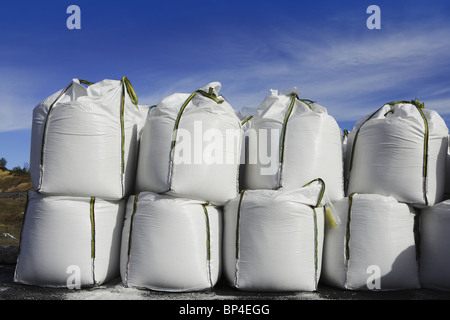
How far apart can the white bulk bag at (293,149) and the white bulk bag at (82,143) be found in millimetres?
945

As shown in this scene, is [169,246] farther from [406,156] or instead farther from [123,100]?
[406,156]

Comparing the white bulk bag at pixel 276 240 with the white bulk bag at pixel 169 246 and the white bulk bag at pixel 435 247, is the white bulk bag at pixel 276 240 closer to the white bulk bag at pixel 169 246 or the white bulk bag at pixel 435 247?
the white bulk bag at pixel 169 246

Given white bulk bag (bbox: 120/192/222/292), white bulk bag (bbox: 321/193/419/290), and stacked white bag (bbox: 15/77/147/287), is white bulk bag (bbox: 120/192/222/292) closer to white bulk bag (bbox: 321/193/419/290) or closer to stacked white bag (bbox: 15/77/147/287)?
stacked white bag (bbox: 15/77/147/287)

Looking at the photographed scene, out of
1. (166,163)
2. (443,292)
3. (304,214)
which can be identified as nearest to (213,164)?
(166,163)

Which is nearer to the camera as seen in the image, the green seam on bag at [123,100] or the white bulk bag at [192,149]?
the white bulk bag at [192,149]

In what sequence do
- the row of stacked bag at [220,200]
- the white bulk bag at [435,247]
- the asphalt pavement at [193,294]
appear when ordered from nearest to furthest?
the asphalt pavement at [193,294] → the row of stacked bag at [220,200] → the white bulk bag at [435,247]

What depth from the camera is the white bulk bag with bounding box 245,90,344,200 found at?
113 inches

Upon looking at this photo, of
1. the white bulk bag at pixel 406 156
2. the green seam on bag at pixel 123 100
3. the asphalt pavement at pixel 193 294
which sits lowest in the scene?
the asphalt pavement at pixel 193 294

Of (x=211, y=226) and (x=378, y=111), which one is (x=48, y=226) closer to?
(x=211, y=226)

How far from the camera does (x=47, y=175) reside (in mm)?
2738

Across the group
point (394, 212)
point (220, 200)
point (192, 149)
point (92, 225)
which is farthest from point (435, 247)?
point (92, 225)

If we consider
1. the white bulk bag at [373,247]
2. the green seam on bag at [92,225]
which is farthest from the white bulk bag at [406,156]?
the green seam on bag at [92,225]

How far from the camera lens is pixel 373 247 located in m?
2.79

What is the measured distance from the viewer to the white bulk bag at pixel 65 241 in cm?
272
